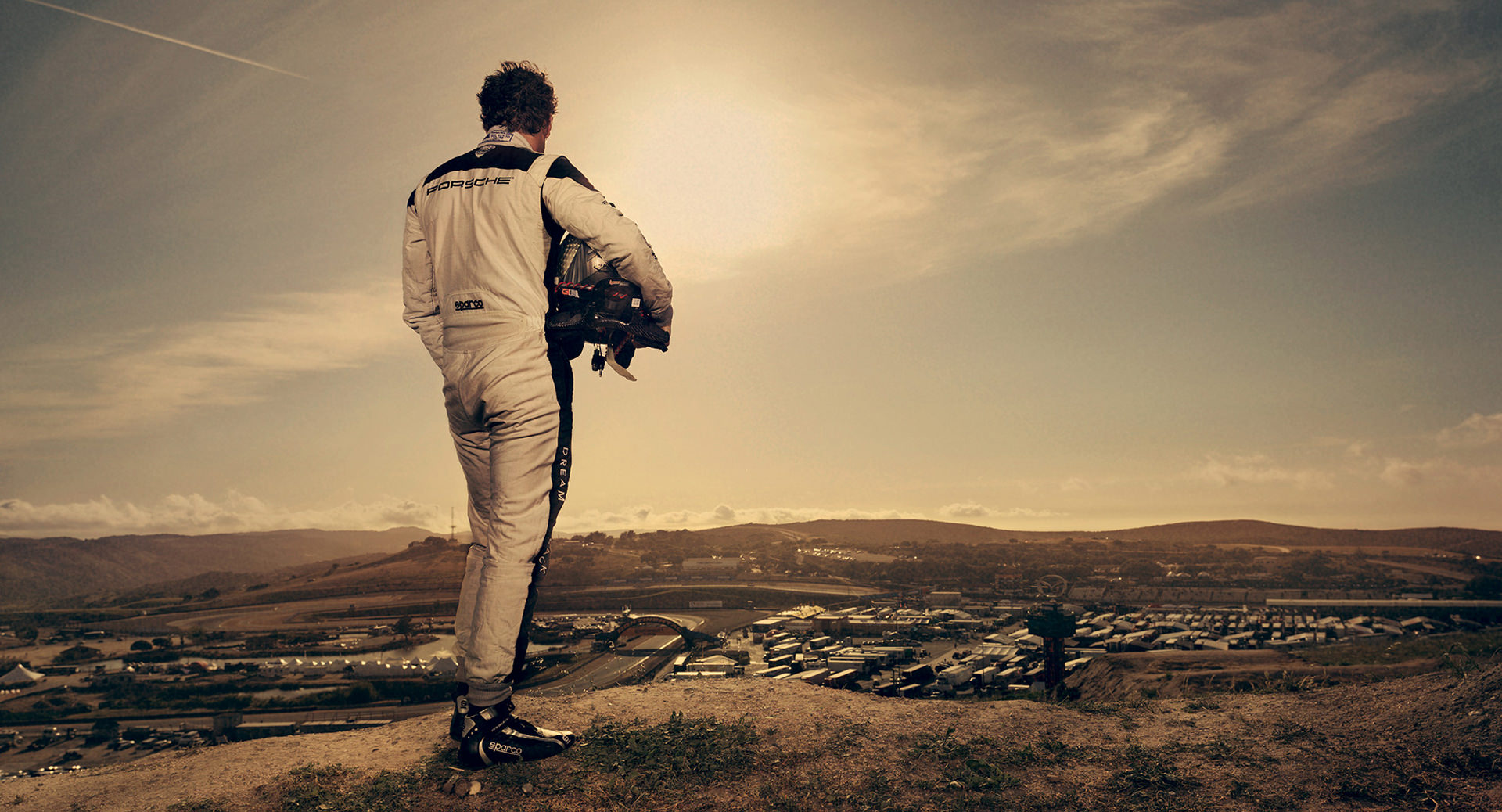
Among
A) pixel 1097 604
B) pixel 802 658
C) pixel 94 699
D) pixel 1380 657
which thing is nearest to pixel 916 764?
pixel 1380 657

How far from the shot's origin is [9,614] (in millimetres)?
66688

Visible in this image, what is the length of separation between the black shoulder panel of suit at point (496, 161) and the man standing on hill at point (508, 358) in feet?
0.04

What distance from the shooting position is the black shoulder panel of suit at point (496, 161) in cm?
541

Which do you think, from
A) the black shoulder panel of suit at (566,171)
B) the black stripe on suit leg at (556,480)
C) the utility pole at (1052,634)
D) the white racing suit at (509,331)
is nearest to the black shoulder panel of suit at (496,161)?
the white racing suit at (509,331)

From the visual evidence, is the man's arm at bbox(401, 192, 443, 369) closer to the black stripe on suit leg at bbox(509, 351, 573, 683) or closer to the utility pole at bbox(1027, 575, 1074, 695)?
the black stripe on suit leg at bbox(509, 351, 573, 683)

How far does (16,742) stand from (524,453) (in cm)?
3310

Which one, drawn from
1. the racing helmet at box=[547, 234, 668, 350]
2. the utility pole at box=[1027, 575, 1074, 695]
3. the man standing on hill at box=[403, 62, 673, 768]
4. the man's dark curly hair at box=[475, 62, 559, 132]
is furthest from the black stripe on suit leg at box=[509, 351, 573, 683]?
the utility pole at box=[1027, 575, 1074, 695]

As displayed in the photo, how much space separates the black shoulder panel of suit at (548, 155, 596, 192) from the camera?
5.41m

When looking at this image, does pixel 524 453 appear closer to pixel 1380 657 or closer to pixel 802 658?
pixel 1380 657

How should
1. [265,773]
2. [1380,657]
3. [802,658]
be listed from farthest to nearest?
1. [802,658]
2. [1380,657]
3. [265,773]

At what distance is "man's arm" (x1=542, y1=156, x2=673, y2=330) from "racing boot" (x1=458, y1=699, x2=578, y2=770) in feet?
11.3

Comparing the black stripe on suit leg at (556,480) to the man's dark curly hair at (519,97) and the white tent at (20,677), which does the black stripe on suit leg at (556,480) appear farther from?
the white tent at (20,677)

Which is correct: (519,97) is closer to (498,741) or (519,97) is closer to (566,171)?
(566,171)

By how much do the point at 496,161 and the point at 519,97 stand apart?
0.67 m
